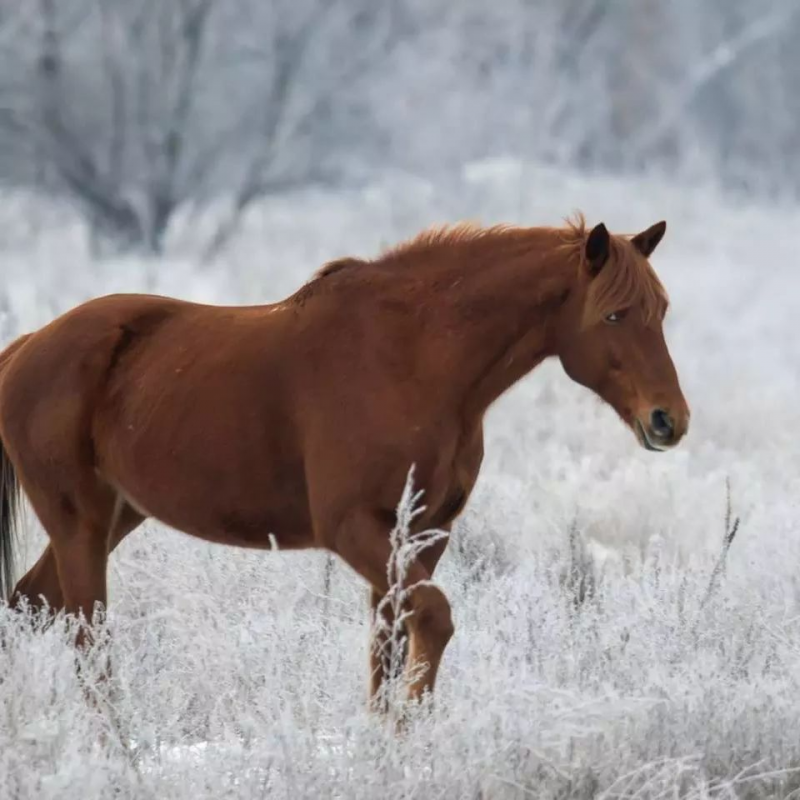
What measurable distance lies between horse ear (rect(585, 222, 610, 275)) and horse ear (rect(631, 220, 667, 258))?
15cm

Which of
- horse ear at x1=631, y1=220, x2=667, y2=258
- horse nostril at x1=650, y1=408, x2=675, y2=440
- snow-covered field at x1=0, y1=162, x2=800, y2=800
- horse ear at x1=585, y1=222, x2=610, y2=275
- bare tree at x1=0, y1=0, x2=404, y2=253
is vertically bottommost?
snow-covered field at x1=0, y1=162, x2=800, y2=800

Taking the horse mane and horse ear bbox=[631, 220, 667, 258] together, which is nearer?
the horse mane

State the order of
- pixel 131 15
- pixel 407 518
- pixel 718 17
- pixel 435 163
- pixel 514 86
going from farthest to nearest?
pixel 718 17 → pixel 514 86 → pixel 435 163 → pixel 131 15 → pixel 407 518

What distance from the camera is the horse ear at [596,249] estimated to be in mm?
3270

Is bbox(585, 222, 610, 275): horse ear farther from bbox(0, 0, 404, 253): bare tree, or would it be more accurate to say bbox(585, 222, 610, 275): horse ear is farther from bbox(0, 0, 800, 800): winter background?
bbox(0, 0, 404, 253): bare tree

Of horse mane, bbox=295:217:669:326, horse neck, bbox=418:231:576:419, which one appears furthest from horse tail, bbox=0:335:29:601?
horse neck, bbox=418:231:576:419

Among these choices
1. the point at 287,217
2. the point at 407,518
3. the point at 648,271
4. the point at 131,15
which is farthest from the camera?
the point at 287,217

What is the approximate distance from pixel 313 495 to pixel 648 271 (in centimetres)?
97

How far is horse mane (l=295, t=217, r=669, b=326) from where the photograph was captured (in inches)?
130

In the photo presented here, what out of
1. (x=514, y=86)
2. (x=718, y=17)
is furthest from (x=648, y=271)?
(x=718, y=17)

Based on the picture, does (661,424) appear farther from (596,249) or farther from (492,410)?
(492,410)

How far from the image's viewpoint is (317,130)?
18.2m

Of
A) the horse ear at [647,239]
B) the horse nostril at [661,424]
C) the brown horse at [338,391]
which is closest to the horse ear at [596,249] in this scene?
the brown horse at [338,391]

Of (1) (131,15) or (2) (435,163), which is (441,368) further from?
(2) (435,163)
